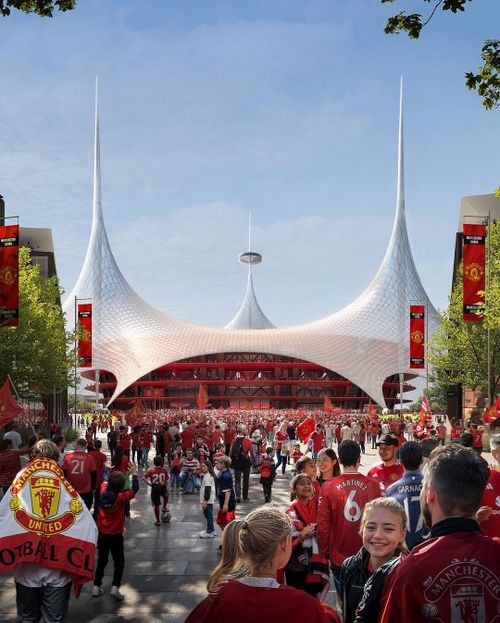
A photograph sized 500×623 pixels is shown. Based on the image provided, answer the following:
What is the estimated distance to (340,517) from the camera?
18.5ft

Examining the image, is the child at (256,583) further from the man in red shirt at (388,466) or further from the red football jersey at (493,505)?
the man in red shirt at (388,466)

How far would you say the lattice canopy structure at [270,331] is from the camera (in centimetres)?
7819

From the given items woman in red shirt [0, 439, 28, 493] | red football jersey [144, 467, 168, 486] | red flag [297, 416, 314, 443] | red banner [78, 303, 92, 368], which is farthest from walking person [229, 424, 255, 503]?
red banner [78, 303, 92, 368]

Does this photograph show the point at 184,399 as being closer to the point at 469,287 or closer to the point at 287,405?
the point at 287,405

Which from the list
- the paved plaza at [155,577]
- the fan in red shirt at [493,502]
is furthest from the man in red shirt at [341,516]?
the paved plaza at [155,577]

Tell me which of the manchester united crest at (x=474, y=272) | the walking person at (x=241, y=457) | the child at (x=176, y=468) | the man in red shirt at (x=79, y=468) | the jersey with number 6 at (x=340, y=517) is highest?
the manchester united crest at (x=474, y=272)

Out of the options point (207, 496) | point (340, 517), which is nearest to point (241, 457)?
point (207, 496)

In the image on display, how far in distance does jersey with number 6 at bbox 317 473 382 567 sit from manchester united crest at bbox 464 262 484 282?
22881 mm

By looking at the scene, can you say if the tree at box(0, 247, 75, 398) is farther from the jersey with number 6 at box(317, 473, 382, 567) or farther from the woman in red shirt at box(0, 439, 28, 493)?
the jersey with number 6 at box(317, 473, 382, 567)

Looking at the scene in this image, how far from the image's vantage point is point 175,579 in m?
8.39

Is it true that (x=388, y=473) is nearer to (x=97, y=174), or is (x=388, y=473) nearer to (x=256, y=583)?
(x=256, y=583)

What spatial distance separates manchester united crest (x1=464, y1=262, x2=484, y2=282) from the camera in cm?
2708

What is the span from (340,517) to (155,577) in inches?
151

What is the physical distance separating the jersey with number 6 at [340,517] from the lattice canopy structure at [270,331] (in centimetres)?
7115
